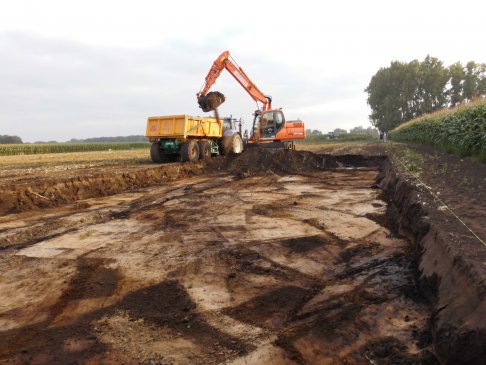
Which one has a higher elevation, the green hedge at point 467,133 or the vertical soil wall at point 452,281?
the green hedge at point 467,133

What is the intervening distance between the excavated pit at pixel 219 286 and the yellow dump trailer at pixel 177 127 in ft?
21.9

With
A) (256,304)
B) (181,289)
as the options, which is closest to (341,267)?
(256,304)

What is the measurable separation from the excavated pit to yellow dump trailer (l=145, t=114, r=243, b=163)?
669 cm

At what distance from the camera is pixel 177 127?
13961 mm

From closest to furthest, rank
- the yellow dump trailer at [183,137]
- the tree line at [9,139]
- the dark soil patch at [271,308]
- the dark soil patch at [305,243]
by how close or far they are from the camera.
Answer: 1. the dark soil patch at [271,308]
2. the dark soil patch at [305,243]
3. the yellow dump trailer at [183,137]
4. the tree line at [9,139]

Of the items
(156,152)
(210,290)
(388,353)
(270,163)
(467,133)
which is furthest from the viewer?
(156,152)

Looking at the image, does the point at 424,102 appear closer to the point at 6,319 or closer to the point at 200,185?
the point at 200,185

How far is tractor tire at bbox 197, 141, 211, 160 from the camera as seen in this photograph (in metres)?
15.1

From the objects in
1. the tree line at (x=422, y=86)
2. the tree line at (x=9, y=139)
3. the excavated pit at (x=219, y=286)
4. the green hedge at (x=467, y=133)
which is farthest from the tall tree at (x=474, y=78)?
the tree line at (x=9, y=139)

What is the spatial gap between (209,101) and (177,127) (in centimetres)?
244

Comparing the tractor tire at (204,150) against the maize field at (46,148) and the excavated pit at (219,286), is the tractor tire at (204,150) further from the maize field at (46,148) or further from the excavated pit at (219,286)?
the maize field at (46,148)

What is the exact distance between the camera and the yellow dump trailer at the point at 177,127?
1384 centimetres

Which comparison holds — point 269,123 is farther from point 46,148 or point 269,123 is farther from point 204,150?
point 46,148

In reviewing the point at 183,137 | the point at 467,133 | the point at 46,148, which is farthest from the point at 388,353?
Answer: the point at 46,148
